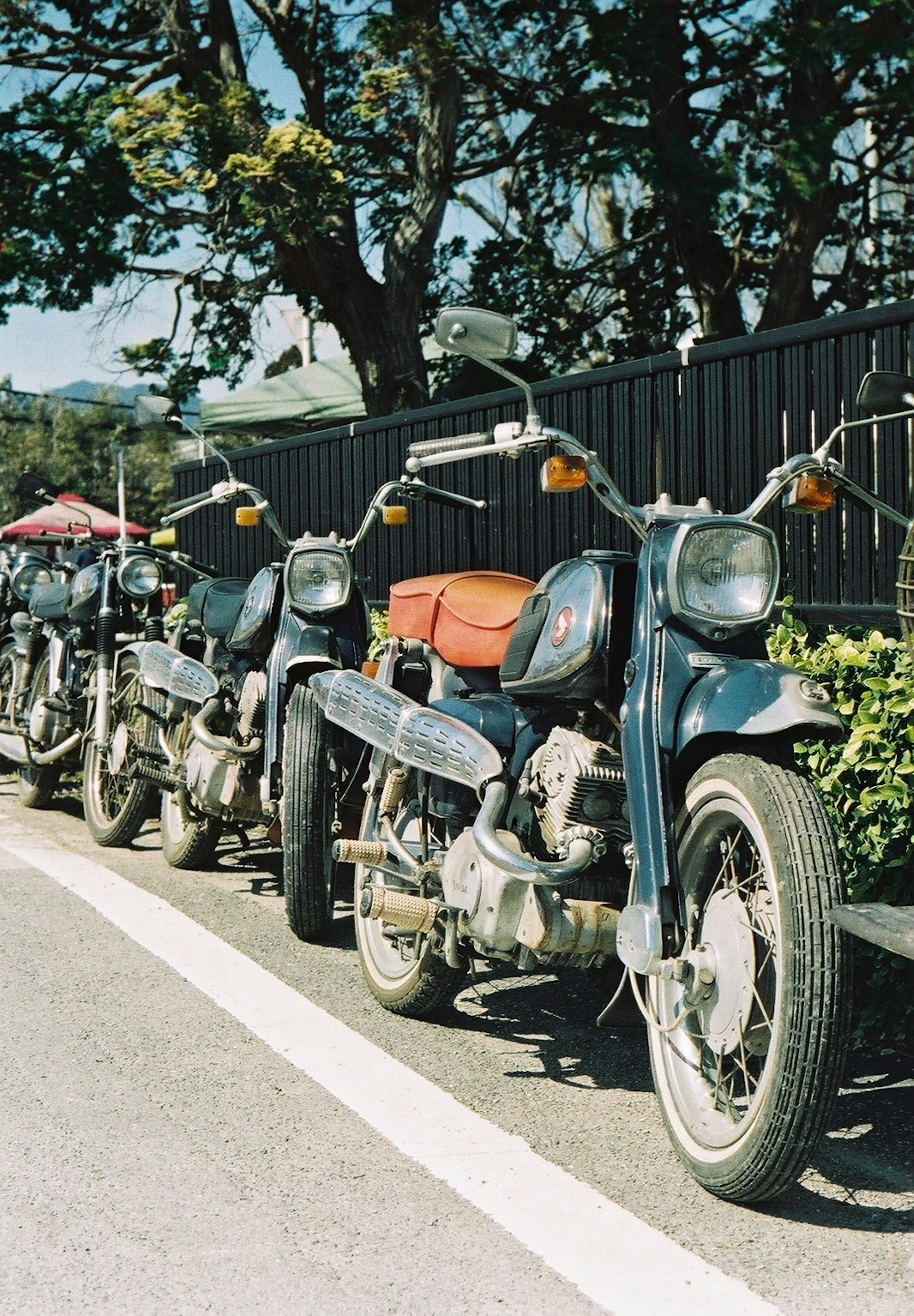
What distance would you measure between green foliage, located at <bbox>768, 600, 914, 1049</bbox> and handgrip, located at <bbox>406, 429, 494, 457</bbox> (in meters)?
1.24

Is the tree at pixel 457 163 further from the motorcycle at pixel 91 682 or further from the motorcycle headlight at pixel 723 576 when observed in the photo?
the motorcycle headlight at pixel 723 576

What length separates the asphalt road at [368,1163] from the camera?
3008 millimetres

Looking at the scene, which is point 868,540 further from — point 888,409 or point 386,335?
point 386,335

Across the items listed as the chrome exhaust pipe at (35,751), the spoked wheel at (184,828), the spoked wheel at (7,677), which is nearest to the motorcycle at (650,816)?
the spoked wheel at (184,828)

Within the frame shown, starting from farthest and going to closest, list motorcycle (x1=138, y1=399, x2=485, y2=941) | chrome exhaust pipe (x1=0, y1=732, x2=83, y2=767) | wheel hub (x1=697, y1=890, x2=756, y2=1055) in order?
chrome exhaust pipe (x1=0, y1=732, x2=83, y2=767) → motorcycle (x1=138, y1=399, x2=485, y2=941) → wheel hub (x1=697, y1=890, x2=756, y2=1055)

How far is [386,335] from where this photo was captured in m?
16.5

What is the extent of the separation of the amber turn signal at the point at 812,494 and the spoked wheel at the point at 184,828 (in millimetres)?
3868

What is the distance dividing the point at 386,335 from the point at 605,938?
13279 mm

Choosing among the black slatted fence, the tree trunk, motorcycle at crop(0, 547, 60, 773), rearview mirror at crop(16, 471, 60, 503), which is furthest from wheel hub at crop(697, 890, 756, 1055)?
the tree trunk

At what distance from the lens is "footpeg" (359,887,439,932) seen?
4387mm

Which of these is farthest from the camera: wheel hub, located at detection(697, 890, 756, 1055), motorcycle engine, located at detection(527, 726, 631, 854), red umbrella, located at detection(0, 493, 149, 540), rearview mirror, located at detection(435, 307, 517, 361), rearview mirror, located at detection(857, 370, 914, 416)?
red umbrella, located at detection(0, 493, 149, 540)

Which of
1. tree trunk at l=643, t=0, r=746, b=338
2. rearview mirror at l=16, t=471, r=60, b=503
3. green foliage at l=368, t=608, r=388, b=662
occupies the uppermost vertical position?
tree trunk at l=643, t=0, r=746, b=338

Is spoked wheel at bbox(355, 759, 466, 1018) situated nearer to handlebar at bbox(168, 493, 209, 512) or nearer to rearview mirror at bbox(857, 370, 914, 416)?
rearview mirror at bbox(857, 370, 914, 416)

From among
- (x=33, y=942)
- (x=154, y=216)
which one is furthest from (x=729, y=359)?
(x=154, y=216)
